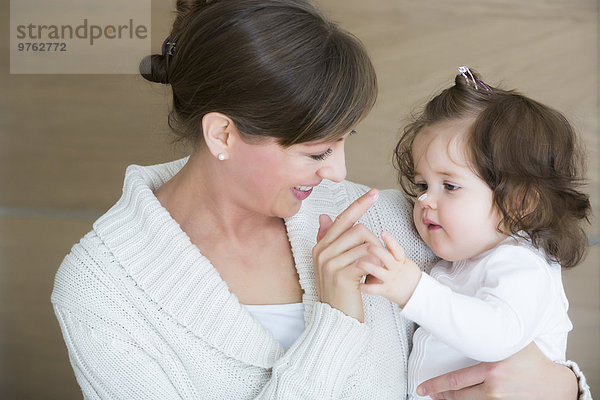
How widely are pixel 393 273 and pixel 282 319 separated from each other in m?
0.41

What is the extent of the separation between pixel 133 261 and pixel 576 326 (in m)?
1.50

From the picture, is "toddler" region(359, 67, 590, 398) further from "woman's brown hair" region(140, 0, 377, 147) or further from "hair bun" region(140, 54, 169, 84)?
"hair bun" region(140, 54, 169, 84)

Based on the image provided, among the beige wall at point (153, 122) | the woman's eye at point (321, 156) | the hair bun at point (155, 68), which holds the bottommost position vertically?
the beige wall at point (153, 122)

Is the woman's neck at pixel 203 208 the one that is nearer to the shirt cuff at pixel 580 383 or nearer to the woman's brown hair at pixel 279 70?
the woman's brown hair at pixel 279 70

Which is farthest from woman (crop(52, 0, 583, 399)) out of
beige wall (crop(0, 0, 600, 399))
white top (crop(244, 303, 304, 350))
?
beige wall (crop(0, 0, 600, 399))

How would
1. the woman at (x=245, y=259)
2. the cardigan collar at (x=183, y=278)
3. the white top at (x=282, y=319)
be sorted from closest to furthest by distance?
1. the woman at (x=245, y=259)
2. the cardigan collar at (x=183, y=278)
3. the white top at (x=282, y=319)

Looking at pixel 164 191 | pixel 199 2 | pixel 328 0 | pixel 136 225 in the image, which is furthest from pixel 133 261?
pixel 328 0

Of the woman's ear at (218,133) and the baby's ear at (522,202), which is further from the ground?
the woman's ear at (218,133)

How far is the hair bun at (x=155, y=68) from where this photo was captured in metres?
1.59

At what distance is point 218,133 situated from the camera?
1.47 metres

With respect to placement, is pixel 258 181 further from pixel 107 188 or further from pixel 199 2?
pixel 107 188

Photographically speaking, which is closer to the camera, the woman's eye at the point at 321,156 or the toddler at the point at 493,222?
the toddler at the point at 493,222

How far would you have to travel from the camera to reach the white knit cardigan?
1.41 m

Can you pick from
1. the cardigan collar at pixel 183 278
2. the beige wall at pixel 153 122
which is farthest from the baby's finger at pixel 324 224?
the beige wall at pixel 153 122
